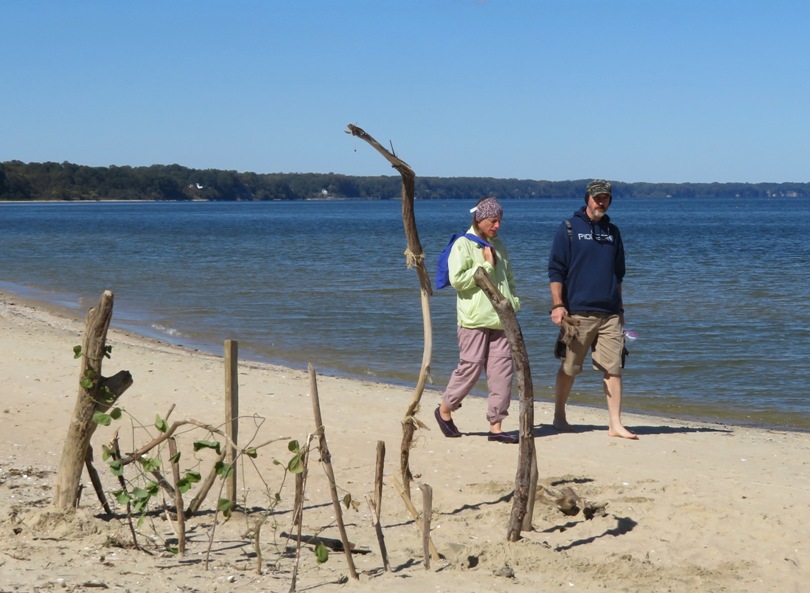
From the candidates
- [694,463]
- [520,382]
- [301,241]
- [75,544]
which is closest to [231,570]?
[75,544]

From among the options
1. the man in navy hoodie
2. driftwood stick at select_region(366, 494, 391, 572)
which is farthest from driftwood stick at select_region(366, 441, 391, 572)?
the man in navy hoodie

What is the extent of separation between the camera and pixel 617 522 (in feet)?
17.8

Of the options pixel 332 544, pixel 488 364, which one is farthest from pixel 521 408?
pixel 488 364

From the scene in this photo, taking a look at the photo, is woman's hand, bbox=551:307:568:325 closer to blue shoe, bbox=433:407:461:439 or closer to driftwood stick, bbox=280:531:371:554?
blue shoe, bbox=433:407:461:439

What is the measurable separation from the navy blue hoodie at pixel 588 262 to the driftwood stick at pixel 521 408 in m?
1.94

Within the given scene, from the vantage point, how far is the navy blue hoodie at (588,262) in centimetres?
680

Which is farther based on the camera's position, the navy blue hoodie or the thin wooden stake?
the navy blue hoodie

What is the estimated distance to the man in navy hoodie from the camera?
22.3 feet

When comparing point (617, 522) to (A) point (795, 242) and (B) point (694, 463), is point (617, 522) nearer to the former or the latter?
(B) point (694, 463)

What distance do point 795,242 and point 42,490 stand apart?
49.7m

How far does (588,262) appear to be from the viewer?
6805 millimetres

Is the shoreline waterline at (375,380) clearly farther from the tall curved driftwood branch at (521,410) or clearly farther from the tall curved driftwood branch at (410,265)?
the tall curved driftwood branch at (521,410)

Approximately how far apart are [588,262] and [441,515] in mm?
2161

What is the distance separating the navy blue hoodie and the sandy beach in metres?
1.01
